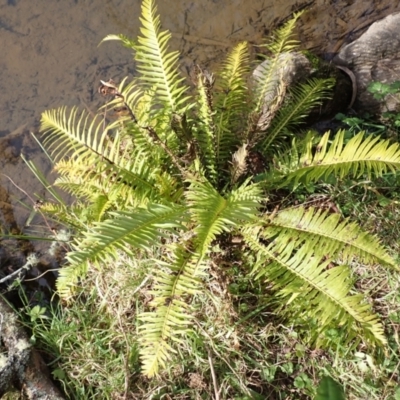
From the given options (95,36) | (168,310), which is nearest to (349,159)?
(168,310)

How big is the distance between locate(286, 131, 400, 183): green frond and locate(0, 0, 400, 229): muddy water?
1804 millimetres

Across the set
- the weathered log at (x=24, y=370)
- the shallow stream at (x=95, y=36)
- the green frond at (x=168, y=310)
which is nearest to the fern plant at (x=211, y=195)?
the green frond at (x=168, y=310)

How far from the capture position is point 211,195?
8.96 ft

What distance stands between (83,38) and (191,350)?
110 inches

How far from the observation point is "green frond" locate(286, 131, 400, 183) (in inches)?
102

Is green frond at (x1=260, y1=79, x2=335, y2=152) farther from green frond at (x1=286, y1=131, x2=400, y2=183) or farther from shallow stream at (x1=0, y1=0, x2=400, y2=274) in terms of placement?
shallow stream at (x1=0, y1=0, x2=400, y2=274)

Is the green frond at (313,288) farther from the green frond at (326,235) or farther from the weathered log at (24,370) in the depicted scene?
the weathered log at (24,370)

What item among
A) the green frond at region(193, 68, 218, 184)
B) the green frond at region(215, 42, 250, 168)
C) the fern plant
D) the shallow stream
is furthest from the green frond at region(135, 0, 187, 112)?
the shallow stream

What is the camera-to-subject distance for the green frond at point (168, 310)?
8.25ft

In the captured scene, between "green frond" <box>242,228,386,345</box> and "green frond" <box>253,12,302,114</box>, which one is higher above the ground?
"green frond" <box>253,12,302,114</box>

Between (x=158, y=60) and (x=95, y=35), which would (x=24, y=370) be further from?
(x=95, y=35)

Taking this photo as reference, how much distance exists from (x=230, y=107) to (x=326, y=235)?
1060 mm

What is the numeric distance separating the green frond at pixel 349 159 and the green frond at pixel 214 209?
0.30 m

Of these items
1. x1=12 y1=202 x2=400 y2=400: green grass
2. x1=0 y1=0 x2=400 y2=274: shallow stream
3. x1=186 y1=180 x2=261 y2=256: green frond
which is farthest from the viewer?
x1=0 y1=0 x2=400 y2=274: shallow stream
